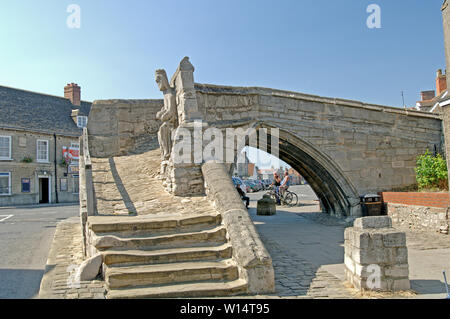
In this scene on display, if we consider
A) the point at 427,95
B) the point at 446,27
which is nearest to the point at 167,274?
the point at 446,27

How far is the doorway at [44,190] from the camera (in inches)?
990

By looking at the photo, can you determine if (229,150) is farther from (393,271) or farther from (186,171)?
(393,271)

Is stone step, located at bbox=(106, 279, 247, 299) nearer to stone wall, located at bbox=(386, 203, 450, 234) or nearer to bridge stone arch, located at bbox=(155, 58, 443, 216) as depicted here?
stone wall, located at bbox=(386, 203, 450, 234)

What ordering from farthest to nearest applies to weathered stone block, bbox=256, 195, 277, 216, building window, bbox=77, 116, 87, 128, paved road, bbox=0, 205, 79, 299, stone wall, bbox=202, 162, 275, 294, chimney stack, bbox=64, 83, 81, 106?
1. chimney stack, bbox=64, 83, 81, 106
2. building window, bbox=77, 116, 87, 128
3. weathered stone block, bbox=256, 195, 277, 216
4. paved road, bbox=0, 205, 79, 299
5. stone wall, bbox=202, 162, 275, 294

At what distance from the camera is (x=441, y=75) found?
2284 cm

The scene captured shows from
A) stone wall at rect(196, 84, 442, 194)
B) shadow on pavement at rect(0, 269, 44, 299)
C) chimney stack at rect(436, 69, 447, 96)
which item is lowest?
shadow on pavement at rect(0, 269, 44, 299)

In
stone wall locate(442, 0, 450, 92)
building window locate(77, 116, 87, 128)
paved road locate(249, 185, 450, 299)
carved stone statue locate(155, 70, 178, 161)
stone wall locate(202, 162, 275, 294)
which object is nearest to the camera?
stone wall locate(202, 162, 275, 294)

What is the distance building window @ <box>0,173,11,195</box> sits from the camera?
73.9ft

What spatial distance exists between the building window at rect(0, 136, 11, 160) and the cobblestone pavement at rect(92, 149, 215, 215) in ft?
50.8

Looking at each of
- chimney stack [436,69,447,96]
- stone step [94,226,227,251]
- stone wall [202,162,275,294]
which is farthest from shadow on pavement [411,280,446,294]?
chimney stack [436,69,447,96]

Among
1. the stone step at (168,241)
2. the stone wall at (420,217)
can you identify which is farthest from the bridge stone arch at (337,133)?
the stone step at (168,241)

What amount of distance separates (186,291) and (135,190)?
4.11 meters

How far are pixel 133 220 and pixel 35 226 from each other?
6.96 meters

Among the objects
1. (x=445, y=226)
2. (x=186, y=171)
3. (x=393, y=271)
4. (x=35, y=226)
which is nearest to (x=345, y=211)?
(x=445, y=226)
